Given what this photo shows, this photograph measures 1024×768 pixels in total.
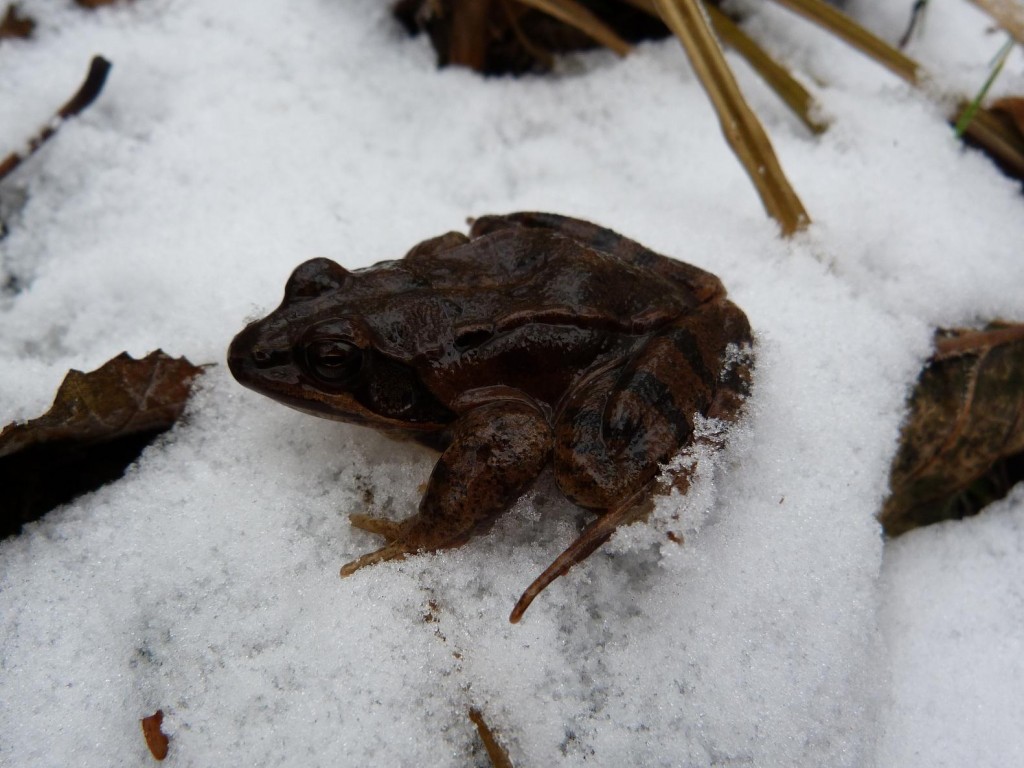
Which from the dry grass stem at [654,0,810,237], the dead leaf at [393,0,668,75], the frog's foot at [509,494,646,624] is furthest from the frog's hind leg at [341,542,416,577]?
the dead leaf at [393,0,668,75]

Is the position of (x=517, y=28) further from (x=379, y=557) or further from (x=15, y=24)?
(x=379, y=557)

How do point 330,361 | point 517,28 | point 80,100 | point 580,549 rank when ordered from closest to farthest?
point 580,549 → point 330,361 → point 80,100 → point 517,28

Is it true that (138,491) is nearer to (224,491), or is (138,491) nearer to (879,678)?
(224,491)

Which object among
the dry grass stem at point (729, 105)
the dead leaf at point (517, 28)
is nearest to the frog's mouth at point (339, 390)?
the dry grass stem at point (729, 105)

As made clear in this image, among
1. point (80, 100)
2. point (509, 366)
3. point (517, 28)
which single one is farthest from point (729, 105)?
point (80, 100)

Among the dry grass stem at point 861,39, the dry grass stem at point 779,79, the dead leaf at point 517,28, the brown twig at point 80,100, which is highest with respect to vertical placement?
the dry grass stem at point 861,39

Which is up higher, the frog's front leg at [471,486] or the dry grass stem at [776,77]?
the dry grass stem at [776,77]

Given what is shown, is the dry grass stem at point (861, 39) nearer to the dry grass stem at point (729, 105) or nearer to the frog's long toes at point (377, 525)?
the dry grass stem at point (729, 105)
